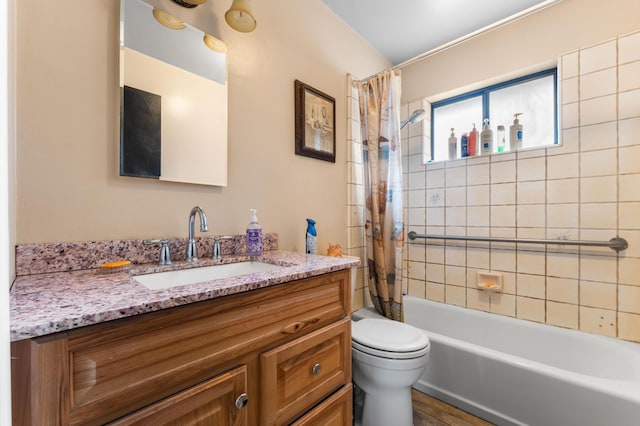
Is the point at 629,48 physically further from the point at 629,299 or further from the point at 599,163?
the point at 629,299

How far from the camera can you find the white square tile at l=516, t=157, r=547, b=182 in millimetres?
1782

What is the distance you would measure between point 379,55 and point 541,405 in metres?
2.47

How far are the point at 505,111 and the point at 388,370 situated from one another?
2.02 meters

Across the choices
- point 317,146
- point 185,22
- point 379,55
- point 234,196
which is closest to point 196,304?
point 234,196

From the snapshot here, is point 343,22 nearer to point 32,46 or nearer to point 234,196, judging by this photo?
point 234,196

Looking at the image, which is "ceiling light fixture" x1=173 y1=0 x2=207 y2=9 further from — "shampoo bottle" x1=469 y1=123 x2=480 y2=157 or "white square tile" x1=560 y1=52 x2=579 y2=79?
"white square tile" x1=560 y1=52 x2=579 y2=79

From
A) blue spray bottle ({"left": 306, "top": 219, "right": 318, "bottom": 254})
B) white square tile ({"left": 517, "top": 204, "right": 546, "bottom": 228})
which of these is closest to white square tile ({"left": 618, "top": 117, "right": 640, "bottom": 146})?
white square tile ({"left": 517, "top": 204, "right": 546, "bottom": 228})

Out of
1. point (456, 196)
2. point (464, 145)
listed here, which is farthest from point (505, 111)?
point (456, 196)

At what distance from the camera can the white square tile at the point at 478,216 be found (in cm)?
200

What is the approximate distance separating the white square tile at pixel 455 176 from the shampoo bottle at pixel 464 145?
0.12 m

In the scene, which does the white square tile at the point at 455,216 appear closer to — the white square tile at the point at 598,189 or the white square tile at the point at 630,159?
the white square tile at the point at 598,189

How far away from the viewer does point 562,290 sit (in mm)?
1716

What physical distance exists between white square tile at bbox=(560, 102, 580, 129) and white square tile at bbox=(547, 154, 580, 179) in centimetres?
19

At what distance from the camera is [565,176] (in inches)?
67.1
